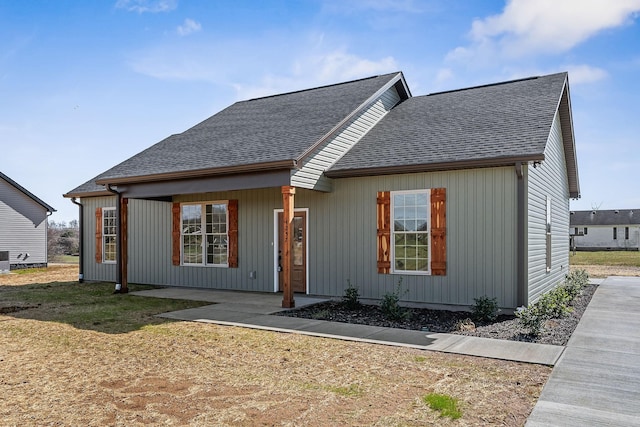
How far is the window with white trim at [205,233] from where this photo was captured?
12445 millimetres

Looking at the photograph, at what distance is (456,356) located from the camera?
575cm

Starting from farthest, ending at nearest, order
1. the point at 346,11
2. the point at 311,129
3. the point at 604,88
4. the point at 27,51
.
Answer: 1. the point at 604,88
2. the point at 27,51
3. the point at 346,11
4. the point at 311,129

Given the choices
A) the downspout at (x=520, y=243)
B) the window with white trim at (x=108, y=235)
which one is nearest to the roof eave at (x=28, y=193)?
the window with white trim at (x=108, y=235)

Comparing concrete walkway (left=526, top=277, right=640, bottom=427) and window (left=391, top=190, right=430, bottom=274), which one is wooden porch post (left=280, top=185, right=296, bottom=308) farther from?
concrete walkway (left=526, top=277, right=640, bottom=427)

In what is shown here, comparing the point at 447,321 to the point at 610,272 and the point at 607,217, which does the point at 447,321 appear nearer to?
the point at 610,272

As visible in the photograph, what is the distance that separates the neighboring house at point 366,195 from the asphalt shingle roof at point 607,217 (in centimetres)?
3749

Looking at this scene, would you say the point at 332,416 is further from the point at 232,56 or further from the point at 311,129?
the point at 232,56

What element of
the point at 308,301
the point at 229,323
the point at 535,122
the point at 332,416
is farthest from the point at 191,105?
the point at 332,416

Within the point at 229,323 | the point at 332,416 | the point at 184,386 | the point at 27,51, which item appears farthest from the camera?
the point at 27,51

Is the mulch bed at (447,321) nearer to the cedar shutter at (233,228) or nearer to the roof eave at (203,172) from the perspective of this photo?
the roof eave at (203,172)

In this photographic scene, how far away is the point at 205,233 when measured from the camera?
1272cm

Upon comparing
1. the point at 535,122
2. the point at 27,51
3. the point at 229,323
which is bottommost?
the point at 229,323

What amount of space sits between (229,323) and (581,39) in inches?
454

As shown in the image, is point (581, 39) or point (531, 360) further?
point (581, 39)
